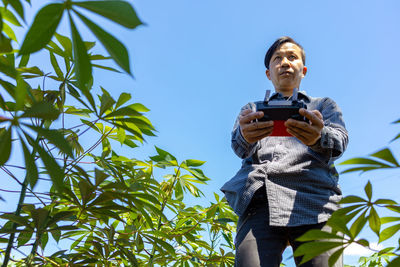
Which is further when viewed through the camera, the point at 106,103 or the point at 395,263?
the point at 106,103

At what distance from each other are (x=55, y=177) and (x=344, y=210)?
56cm

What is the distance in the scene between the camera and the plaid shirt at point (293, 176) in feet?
4.07

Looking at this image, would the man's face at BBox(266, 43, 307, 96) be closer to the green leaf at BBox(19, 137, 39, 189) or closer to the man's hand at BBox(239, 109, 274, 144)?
the man's hand at BBox(239, 109, 274, 144)

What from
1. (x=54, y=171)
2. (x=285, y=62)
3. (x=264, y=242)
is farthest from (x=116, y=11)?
(x=285, y=62)

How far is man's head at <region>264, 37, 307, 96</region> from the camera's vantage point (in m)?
1.57

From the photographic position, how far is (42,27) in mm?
565

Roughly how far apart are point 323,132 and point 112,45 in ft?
2.70

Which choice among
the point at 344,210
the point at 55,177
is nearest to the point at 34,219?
the point at 55,177

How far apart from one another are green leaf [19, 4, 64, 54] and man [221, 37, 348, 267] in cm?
68

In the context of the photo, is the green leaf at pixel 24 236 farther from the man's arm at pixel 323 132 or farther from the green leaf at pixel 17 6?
the man's arm at pixel 323 132

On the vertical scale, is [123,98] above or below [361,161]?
above

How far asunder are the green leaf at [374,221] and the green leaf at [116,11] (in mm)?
651

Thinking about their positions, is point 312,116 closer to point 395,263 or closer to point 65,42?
point 395,263

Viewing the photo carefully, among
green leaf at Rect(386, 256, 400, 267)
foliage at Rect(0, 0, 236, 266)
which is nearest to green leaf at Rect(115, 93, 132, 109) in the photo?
foliage at Rect(0, 0, 236, 266)
